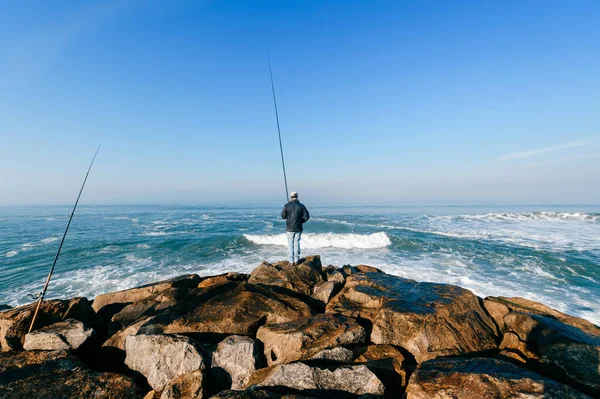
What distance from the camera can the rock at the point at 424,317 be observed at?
3825 mm

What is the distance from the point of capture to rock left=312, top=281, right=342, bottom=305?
5832 millimetres

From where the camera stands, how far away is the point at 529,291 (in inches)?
390

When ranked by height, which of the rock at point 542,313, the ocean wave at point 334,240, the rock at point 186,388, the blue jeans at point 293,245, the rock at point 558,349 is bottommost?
the ocean wave at point 334,240

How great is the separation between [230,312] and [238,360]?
1224 mm

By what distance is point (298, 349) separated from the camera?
12.2ft

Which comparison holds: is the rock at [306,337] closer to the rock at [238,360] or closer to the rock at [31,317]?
the rock at [238,360]

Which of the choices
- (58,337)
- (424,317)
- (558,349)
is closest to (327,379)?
(424,317)

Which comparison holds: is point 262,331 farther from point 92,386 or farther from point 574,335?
point 574,335

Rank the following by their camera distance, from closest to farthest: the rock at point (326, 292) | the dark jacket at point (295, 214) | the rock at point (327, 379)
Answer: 1. the rock at point (327, 379)
2. the rock at point (326, 292)
3. the dark jacket at point (295, 214)

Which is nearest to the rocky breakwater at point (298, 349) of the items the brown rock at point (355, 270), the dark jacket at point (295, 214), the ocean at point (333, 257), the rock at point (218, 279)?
the rock at point (218, 279)

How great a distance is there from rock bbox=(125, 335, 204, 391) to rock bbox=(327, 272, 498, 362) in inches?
108

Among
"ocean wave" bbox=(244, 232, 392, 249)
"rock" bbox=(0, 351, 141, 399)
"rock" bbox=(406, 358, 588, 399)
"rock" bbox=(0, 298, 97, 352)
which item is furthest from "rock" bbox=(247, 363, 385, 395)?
"ocean wave" bbox=(244, 232, 392, 249)

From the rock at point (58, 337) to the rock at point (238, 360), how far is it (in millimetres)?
2442

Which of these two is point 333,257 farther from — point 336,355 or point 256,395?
point 256,395
